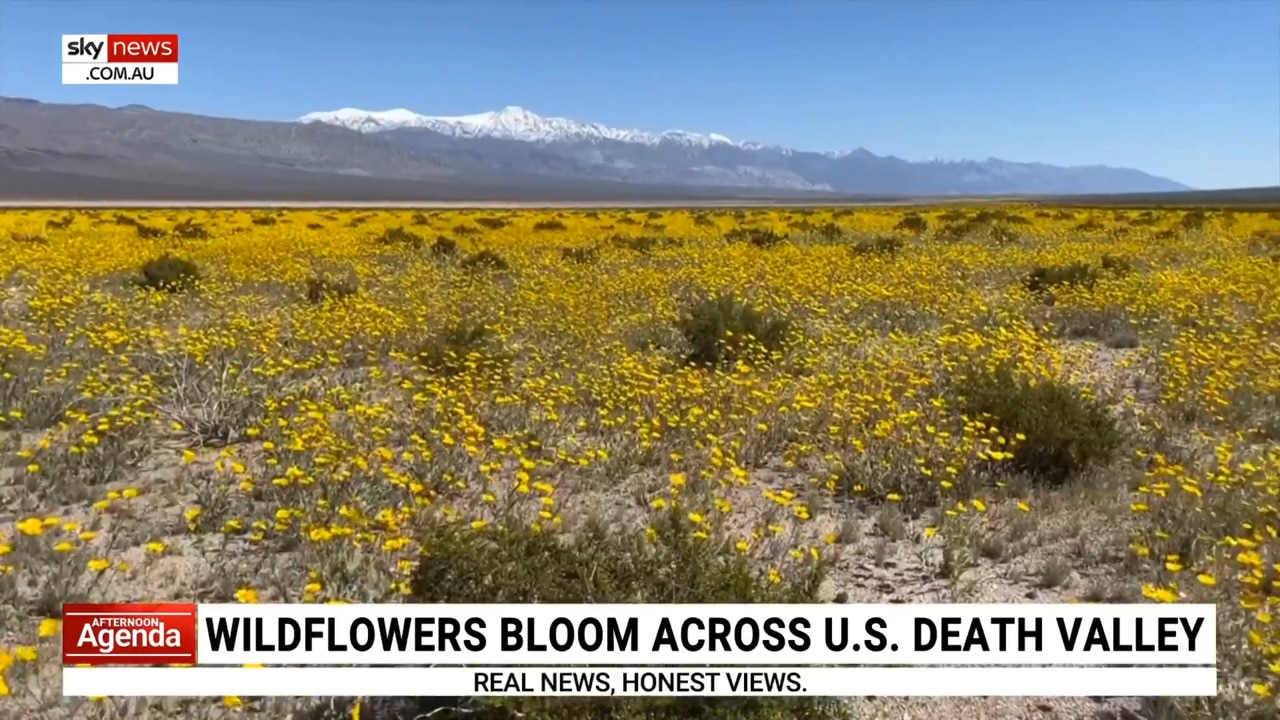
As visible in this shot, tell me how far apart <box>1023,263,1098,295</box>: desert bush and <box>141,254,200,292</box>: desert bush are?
1458 cm

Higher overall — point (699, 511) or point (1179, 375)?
point (1179, 375)

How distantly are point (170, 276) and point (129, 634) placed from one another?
12261mm

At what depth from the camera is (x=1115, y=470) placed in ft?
20.6

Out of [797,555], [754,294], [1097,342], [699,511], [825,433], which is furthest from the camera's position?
[754,294]

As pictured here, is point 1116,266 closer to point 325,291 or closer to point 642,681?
point 325,291

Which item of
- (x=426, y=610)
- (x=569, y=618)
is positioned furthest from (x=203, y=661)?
(x=569, y=618)

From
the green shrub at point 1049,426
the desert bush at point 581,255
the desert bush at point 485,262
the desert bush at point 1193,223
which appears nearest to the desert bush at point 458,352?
the green shrub at point 1049,426

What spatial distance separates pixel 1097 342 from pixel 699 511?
8.37 meters

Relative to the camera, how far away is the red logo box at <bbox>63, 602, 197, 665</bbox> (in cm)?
393

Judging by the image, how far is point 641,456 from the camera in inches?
256

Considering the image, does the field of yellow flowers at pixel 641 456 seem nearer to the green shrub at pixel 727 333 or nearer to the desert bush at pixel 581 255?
the green shrub at pixel 727 333

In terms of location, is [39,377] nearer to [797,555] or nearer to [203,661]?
[203,661]

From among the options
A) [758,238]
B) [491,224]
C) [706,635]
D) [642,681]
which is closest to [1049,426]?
[706,635]

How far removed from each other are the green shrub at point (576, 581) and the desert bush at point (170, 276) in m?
12.2
